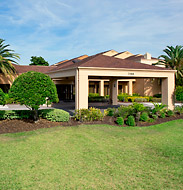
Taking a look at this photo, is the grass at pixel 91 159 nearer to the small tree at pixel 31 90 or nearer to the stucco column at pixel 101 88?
the small tree at pixel 31 90

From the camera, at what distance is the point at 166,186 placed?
554cm

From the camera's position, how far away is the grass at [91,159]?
5695 mm

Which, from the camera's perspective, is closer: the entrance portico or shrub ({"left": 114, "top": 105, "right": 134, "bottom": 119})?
shrub ({"left": 114, "top": 105, "right": 134, "bottom": 119})

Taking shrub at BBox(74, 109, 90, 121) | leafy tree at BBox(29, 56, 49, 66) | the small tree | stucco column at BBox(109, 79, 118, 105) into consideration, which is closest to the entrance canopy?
shrub at BBox(74, 109, 90, 121)

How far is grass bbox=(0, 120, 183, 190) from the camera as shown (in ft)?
18.7

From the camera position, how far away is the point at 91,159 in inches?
291

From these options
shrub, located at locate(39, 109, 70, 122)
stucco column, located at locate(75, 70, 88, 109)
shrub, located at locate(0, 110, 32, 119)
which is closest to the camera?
shrub, located at locate(0, 110, 32, 119)

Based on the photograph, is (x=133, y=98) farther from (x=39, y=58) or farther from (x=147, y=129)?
(x=39, y=58)

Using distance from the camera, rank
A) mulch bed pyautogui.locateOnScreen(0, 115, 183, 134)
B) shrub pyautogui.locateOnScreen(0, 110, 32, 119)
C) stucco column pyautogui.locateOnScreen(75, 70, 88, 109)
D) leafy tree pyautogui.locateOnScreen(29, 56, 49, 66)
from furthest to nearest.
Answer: leafy tree pyautogui.locateOnScreen(29, 56, 49, 66) < stucco column pyautogui.locateOnScreen(75, 70, 88, 109) < shrub pyautogui.locateOnScreen(0, 110, 32, 119) < mulch bed pyautogui.locateOnScreen(0, 115, 183, 134)

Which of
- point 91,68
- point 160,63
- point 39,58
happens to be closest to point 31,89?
point 91,68

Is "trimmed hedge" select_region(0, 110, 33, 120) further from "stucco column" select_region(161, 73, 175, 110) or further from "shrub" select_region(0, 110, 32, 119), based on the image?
"stucco column" select_region(161, 73, 175, 110)

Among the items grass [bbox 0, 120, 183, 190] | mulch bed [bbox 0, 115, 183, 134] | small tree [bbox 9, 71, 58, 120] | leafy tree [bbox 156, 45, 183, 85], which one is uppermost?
A: leafy tree [bbox 156, 45, 183, 85]

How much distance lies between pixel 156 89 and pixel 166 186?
113ft

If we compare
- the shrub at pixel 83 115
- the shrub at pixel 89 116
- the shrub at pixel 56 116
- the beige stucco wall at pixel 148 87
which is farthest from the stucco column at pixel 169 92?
the beige stucco wall at pixel 148 87
